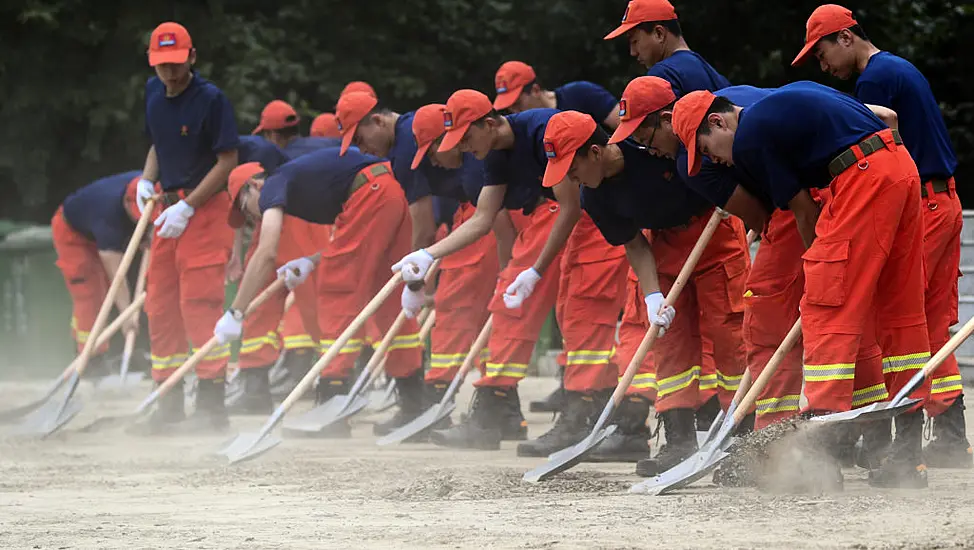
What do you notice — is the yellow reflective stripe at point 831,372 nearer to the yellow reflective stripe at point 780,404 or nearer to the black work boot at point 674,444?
the yellow reflective stripe at point 780,404

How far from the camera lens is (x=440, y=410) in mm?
8602

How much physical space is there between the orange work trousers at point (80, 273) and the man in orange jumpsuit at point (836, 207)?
7440 millimetres

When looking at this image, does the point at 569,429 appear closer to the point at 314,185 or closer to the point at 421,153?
the point at 421,153

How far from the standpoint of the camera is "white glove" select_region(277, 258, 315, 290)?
9891 mm

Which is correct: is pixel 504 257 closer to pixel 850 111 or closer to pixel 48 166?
pixel 850 111

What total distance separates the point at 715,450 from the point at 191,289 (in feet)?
14.5

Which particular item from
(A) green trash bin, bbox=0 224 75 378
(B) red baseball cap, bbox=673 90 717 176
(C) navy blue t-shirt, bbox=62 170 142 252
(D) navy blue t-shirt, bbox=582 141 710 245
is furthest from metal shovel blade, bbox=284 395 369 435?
(A) green trash bin, bbox=0 224 75 378

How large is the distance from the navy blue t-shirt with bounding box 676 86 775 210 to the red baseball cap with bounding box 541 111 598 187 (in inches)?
26.7

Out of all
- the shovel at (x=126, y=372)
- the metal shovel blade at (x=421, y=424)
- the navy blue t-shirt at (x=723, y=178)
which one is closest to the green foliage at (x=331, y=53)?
the shovel at (x=126, y=372)

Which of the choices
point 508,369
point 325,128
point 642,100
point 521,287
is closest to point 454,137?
point 521,287

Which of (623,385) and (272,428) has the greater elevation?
(623,385)

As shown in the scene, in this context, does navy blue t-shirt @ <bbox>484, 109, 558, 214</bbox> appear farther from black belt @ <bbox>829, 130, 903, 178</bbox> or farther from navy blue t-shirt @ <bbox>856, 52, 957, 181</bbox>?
black belt @ <bbox>829, 130, 903, 178</bbox>

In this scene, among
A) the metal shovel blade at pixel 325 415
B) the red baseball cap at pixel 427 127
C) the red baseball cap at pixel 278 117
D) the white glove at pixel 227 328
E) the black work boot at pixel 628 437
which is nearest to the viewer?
the black work boot at pixel 628 437

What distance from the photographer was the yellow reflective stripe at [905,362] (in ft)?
19.4
